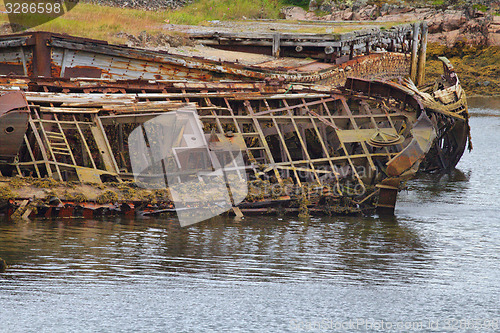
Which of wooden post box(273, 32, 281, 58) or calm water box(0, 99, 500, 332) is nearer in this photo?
calm water box(0, 99, 500, 332)

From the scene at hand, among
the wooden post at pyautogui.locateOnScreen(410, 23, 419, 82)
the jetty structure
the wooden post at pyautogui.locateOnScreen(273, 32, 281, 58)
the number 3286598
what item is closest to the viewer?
the jetty structure

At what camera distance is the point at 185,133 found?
15641mm

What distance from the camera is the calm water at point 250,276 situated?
989cm

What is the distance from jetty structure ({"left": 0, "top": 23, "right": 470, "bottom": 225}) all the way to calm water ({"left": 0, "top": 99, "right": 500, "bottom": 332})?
1.96ft

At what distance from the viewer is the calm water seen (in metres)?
9.89

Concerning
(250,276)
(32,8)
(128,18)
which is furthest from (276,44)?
(250,276)

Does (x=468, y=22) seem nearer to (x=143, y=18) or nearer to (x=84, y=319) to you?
(x=143, y=18)

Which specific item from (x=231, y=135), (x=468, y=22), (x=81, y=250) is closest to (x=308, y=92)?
(x=231, y=135)

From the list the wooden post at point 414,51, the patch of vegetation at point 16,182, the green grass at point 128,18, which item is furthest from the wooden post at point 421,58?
the patch of vegetation at point 16,182

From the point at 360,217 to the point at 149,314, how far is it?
7.13 meters

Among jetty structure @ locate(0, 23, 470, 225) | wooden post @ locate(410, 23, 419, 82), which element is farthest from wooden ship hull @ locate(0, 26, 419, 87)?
wooden post @ locate(410, 23, 419, 82)

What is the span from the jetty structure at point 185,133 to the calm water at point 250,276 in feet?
1.96

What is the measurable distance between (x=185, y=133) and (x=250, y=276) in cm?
533

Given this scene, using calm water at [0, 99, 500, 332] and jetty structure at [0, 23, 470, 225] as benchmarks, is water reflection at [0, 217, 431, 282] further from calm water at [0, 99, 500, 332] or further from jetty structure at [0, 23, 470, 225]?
jetty structure at [0, 23, 470, 225]
